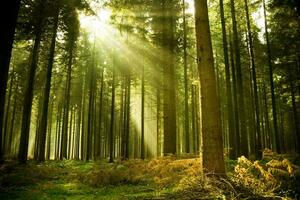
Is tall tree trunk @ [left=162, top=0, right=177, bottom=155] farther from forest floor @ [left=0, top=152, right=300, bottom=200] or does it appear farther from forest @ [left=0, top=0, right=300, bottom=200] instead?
forest floor @ [left=0, top=152, right=300, bottom=200]

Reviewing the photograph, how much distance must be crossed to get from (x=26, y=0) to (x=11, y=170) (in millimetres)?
9094

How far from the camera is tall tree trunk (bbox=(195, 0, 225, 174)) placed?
6.48 metres

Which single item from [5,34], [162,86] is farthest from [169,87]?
[5,34]

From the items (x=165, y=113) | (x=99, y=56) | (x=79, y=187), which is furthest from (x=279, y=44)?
(x=79, y=187)

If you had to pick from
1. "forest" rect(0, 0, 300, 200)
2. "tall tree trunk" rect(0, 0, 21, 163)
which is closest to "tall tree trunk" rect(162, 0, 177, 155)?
"forest" rect(0, 0, 300, 200)

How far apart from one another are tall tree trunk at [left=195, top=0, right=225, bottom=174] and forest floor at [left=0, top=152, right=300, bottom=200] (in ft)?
1.26

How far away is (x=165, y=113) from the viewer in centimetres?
1585

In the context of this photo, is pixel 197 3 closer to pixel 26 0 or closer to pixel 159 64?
pixel 26 0

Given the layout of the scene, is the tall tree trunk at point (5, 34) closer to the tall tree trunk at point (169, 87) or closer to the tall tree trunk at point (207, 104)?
the tall tree trunk at point (207, 104)

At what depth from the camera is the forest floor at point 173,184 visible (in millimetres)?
5629

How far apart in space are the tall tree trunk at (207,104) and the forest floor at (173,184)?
0.38 m

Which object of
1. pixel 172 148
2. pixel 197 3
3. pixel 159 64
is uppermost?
pixel 159 64

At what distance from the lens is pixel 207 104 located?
674cm

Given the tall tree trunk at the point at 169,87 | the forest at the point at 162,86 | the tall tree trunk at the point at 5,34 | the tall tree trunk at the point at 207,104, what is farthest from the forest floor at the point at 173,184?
the tall tree trunk at the point at 169,87
